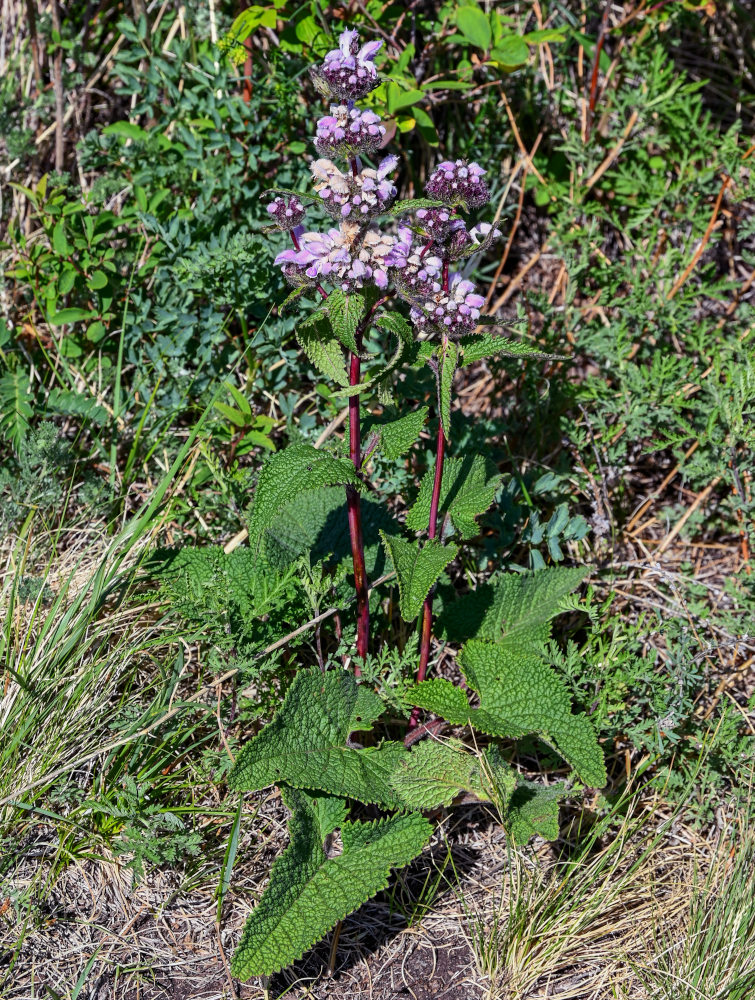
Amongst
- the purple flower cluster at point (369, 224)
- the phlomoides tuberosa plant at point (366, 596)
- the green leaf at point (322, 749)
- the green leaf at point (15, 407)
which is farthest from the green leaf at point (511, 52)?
the green leaf at point (322, 749)

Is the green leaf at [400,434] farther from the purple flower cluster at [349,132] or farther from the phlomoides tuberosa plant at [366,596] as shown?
the purple flower cluster at [349,132]

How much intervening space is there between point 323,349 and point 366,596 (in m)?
0.57

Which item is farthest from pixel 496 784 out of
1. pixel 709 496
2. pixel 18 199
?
pixel 18 199

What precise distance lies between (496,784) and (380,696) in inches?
13.8

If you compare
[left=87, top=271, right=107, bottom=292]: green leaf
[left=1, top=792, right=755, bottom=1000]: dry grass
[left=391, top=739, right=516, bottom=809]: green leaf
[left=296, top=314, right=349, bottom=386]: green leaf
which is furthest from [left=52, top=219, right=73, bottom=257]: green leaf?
[left=391, top=739, right=516, bottom=809]: green leaf

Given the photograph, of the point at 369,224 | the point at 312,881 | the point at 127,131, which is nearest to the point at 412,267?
the point at 369,224

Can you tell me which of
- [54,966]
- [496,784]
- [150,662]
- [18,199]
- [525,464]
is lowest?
[54,966]

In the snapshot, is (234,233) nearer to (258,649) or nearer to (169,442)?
(169,442)

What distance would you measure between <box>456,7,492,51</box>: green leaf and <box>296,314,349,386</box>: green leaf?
1385mm

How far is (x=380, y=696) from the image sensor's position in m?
2.17

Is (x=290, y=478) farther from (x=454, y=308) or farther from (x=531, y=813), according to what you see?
(x=531, y=813)

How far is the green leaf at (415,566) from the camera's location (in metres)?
1.86

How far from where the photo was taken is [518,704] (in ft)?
6.68

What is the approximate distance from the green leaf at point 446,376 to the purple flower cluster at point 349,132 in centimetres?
40
